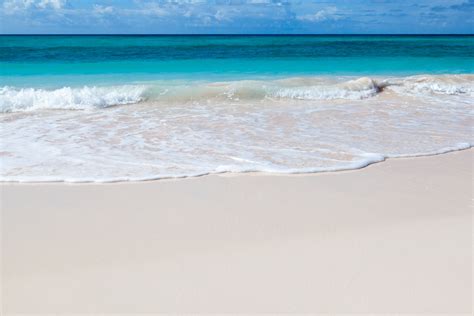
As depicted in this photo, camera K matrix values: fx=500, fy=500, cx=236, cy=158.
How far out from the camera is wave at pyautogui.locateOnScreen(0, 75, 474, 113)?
9.99 m

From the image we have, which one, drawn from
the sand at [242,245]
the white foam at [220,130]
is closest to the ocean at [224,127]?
the white foam at [220,130]

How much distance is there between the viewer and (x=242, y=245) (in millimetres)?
3318

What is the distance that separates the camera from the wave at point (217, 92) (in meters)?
9.99

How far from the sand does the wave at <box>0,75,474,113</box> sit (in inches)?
231

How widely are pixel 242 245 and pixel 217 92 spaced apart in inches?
342

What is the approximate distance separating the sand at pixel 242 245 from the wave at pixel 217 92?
231 inches

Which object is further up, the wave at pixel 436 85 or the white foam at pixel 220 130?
the white foam at pixel 220 130

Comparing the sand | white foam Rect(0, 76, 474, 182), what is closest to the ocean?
white foam Rect(0, 76, 474, 182)

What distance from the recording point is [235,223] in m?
3.72

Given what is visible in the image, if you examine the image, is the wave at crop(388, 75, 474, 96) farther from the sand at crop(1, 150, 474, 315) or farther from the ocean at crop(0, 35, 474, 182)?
the sand at crop(1, 150, 474, 315)

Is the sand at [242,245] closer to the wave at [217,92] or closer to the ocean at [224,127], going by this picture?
the ocean at [224,127]

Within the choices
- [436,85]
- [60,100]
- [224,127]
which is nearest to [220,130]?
[224,127]

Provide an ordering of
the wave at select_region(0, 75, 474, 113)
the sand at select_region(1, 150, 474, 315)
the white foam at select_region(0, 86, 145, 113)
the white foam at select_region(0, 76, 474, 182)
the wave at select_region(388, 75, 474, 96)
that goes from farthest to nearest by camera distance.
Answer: the wave at select_region(388, 75, 474, 96) → the wave at select_region(0, 75, 474, 113) → the white foam at select_region(0, 86, 145, 113) → the white foam at select_region(0, 76, 474, 182) → the sand at select_region(1, 150, 474, 315)

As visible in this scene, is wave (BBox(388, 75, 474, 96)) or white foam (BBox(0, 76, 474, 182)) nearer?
white foam (BBox(0, 76, 474, 182))
